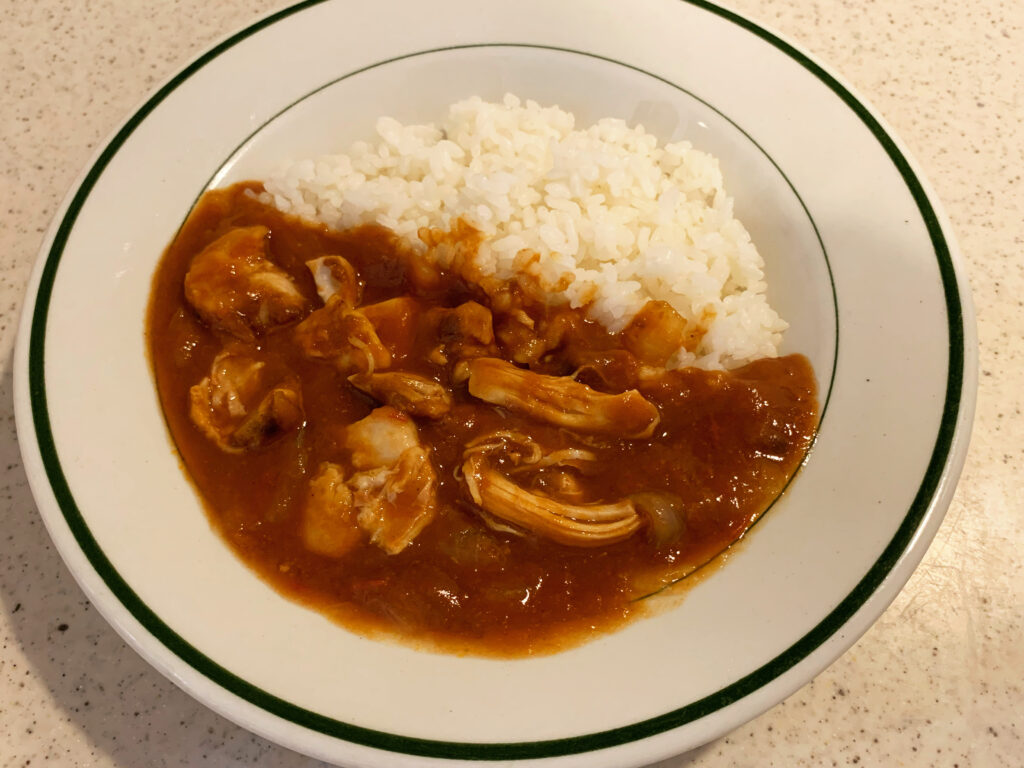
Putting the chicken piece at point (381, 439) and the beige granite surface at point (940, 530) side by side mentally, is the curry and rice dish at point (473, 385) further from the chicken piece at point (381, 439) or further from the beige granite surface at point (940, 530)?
the beige granite surface at point (940, 530)

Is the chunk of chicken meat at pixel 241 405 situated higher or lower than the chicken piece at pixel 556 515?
lower

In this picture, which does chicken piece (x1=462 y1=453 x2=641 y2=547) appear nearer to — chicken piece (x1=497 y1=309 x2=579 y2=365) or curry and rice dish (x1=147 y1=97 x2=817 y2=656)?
curry and rice dish (x1=147 y1=97 x2=817 y2=656)

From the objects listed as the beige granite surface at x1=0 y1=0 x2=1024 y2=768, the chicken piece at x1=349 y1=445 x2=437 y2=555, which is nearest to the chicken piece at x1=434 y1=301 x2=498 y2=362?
the chicken piece at x1=349 y1=445 x2=437 y2=555

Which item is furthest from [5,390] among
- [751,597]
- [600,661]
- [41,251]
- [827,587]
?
[827,587]

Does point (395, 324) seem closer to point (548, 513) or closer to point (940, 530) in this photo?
point (548, 513)

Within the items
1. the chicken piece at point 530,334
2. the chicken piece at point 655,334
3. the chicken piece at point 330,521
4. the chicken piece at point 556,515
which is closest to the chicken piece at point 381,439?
the chicken piece at point 330,521

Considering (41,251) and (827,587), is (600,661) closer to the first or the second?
(827,587)
